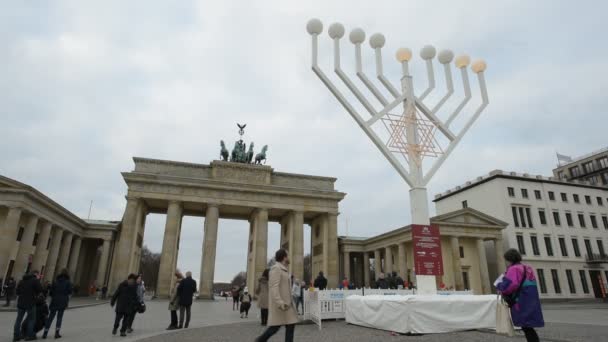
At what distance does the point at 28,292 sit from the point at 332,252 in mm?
29131

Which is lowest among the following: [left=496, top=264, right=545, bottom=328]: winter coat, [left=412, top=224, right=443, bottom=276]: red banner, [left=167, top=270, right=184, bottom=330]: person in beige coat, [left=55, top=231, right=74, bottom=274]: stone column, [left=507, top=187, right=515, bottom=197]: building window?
[left=167, top=270, right=184, bottom=330]: person in beige coat

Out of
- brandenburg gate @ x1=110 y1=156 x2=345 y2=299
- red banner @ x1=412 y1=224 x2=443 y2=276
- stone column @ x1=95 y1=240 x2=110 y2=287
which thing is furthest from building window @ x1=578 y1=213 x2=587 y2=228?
stone column @ x1=95 y1=240 x2=110 y2=287

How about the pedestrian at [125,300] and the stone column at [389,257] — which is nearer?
the pedestrian at [125,300]

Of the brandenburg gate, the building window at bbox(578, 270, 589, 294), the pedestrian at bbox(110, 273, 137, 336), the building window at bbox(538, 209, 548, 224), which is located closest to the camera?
the pedestrian at bbox(110, 273, 137, 336)

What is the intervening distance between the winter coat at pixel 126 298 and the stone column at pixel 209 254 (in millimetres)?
22593

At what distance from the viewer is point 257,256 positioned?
33094mm

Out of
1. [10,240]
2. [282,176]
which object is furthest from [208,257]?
[10,240]

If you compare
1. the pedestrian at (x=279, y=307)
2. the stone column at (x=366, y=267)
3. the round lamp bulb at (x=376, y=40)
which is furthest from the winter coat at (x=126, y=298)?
the stone column at (x=366, y=267)

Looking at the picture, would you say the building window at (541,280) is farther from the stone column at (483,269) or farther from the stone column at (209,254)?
the stone column at (209,254)

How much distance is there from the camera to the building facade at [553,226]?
3728 centimetres

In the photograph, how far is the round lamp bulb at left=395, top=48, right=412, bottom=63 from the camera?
39.5ft

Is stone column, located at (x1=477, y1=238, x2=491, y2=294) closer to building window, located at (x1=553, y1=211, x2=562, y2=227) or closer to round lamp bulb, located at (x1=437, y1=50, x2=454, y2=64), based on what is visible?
building window, located at (x1=553, y1=211, x2=562, y2=227)

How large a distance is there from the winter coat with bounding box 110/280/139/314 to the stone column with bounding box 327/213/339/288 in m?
26.0

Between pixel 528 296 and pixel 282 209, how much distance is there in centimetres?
3075
